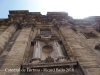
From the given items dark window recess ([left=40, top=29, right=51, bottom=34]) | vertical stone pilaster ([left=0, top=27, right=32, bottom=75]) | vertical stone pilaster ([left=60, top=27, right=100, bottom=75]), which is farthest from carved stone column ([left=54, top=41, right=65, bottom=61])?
dark window recess ([left=40, top=29, right=51, bottom=34])

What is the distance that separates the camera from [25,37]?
1172 cm

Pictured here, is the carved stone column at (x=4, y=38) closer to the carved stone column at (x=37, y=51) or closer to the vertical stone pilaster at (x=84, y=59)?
the carved stone column at (x=37, y=51)

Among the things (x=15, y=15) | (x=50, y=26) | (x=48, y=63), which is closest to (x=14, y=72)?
(x=48, y=63)

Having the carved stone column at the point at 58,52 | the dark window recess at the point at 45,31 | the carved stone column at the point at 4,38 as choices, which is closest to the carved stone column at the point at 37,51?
the carved stone column at the point at 58,52

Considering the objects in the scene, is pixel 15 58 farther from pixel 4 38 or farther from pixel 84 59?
pixel 84 59

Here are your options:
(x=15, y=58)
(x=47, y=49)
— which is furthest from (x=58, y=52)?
(x=15, y=58)

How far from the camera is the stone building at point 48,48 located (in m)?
7.38

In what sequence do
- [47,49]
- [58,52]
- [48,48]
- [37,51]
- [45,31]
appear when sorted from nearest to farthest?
[58,52] → [37,51] → [47,49] → [48,48] → [45,31]

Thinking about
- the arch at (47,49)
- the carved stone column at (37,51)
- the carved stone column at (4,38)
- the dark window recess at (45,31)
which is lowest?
the arch at (47,49)

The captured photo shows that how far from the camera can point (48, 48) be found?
11.0 meters

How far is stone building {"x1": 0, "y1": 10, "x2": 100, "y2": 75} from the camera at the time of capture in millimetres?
7375

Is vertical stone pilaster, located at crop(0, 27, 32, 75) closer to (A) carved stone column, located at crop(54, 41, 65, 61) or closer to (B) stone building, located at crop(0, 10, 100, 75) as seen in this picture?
(B) stone building, located at crop(0, 10, 100, 75)

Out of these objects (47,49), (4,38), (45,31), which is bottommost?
(47,49)

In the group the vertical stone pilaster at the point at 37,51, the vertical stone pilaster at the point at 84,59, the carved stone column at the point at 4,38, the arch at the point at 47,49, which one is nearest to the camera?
the vertical stone pilaster at the point at 84,59
